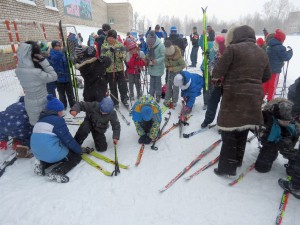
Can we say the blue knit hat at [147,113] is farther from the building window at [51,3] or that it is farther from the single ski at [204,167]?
the building window at [51,3]

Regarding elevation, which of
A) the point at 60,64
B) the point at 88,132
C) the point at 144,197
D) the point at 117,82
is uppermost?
the point at 60,64

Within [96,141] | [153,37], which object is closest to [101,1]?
[153,37]

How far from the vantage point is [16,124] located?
3510 mm

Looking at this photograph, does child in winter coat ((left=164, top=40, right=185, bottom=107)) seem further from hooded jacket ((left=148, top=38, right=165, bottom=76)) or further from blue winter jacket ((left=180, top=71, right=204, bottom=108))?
blue winter jacket ((left=180, top=71, right=204, bottom=108))

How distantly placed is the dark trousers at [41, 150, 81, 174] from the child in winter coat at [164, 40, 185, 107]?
2.98 metres

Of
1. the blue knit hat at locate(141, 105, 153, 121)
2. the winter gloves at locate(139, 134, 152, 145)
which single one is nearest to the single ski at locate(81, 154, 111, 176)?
the winter gloves at locate(139, 134, 152, 145)

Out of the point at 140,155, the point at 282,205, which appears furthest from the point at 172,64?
the point at 282,205

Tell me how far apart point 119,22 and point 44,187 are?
44044 millimetres

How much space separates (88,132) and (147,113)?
107 cm

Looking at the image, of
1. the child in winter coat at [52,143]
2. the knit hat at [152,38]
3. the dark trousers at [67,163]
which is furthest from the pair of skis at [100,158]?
the knit hat at [152,38]

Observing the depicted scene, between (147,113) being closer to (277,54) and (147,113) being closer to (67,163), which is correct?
(67,163)

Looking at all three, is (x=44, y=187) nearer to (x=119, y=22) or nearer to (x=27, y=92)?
(x=27, y=92)

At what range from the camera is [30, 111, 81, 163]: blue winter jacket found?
2943 millimetres

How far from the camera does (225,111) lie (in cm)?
273
